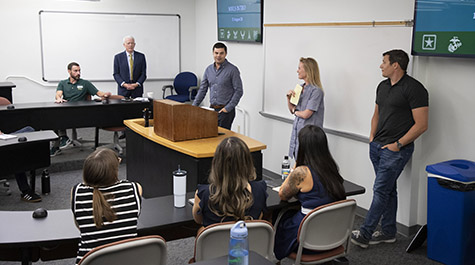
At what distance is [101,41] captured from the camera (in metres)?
8.52

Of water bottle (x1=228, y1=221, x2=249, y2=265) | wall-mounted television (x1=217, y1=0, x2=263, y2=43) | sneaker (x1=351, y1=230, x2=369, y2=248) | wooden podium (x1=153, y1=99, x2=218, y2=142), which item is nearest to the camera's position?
water bottle (x1=228, y1=221, x2=249, y2=265)

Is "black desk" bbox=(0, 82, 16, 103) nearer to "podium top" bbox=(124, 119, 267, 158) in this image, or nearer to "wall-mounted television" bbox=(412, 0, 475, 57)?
"podium top" bbox=(124, 119, 267, 158)

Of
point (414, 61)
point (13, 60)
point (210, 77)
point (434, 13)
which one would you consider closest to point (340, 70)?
point (414, 61)

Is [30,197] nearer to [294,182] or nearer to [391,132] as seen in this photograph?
[294,182]

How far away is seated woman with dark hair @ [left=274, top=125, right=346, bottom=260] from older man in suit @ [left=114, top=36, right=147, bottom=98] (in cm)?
500

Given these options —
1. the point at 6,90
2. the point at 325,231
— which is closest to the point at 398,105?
the point at 325,231

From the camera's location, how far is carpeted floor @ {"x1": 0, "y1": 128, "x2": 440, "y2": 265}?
406cm

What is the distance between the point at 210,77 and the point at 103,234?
389 centimetres

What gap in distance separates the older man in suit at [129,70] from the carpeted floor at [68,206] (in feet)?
2.78

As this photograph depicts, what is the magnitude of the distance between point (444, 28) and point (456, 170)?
1154 millimetres

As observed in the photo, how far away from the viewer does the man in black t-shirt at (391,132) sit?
13.3 feet

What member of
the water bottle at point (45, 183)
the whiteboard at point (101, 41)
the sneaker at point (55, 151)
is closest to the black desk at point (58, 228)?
the water bottle at point (45, 183)

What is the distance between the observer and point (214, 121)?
470 cm

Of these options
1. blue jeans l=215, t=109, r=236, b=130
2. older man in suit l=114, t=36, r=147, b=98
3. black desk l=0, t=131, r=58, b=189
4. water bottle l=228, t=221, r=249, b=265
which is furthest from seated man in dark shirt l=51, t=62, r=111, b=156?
water bottle l=228, t=221, r=249, b=265
